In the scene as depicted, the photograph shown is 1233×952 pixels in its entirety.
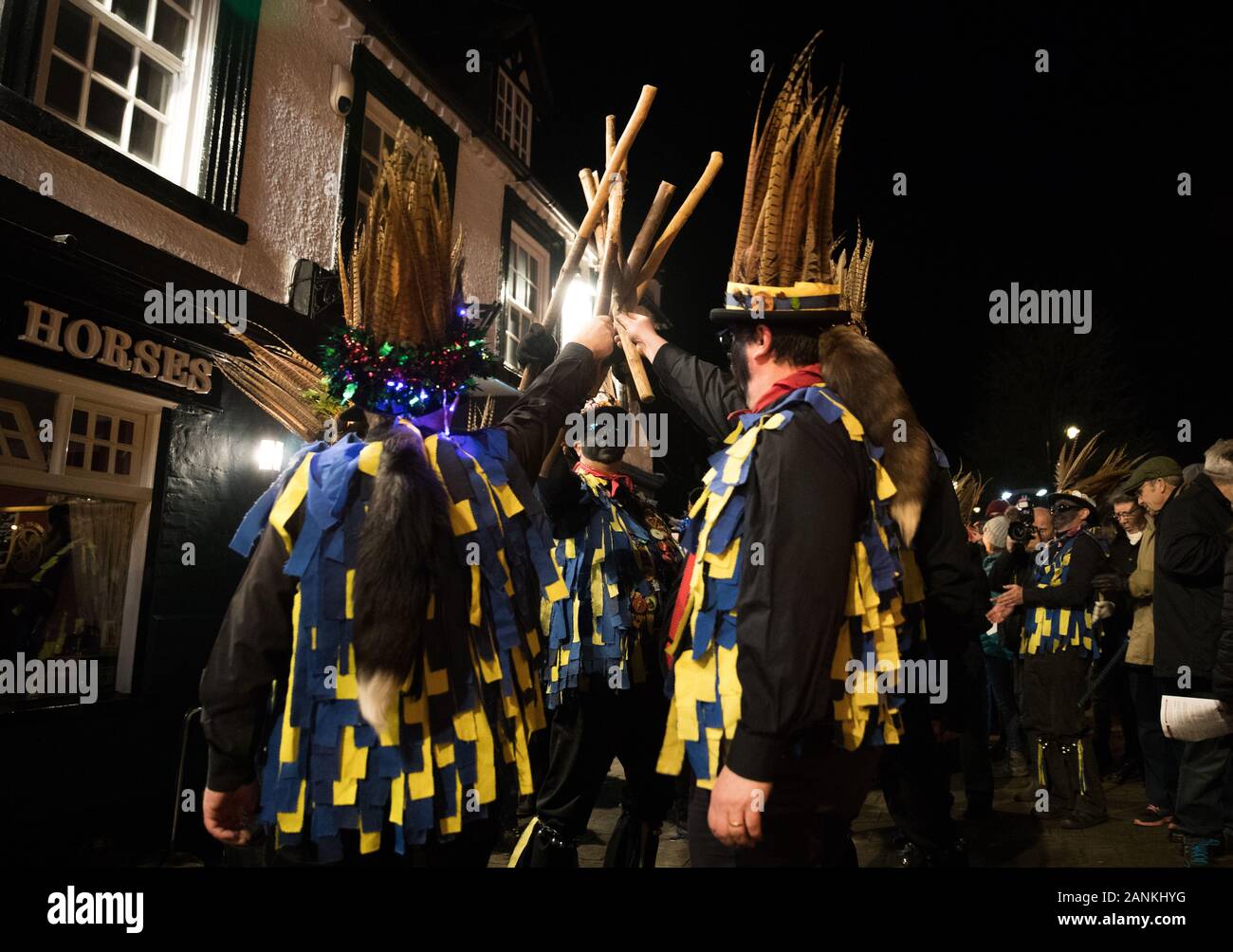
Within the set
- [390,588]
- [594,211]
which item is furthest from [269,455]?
[390,588]

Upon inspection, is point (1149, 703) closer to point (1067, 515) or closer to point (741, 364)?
point (1067, 515)

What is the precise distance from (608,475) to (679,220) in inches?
56.0

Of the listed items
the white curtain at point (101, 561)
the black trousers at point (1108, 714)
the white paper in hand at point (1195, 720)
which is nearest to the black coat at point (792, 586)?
the white paper in hand at point (1195, 720)

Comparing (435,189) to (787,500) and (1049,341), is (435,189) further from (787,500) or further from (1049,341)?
(1049,341)

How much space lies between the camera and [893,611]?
2.18m

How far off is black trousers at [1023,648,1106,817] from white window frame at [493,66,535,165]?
904cm

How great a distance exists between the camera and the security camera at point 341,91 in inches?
293

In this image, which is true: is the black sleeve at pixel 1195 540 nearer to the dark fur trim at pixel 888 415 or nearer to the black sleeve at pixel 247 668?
the dark fur trim at pixel 888 415

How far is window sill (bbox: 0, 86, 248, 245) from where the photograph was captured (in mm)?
4762

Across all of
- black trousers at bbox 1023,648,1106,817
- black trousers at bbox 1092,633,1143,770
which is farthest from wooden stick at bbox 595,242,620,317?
black trousers at bbox 1092,633,1143,770

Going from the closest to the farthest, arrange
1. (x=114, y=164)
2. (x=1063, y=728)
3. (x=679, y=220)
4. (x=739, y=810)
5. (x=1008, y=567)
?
(x=739, y=810)
(x=679, y=220)
(x=1063, y=728)
(x=114, y=164)
(x=1008, y=567)

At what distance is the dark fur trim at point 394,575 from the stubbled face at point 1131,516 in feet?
19.6

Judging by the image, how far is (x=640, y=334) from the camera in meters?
3.12

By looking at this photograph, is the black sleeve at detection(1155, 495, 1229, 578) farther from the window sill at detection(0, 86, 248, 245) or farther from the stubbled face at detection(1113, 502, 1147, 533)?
the window sill at detection(0, 86, 248, 245)
